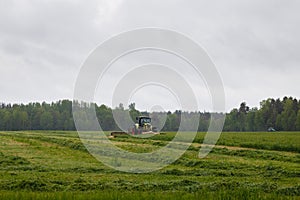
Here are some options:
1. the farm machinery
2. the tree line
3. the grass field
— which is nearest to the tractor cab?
the farm machinery

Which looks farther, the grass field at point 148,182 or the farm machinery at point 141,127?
the farm machinery at point 141,127

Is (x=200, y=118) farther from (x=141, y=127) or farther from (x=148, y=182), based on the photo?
(x=148, y=182)

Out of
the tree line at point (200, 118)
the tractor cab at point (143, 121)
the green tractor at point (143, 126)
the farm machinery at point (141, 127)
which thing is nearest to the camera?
the farm machinery at point (141, 127)

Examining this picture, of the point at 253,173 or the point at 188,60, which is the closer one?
the point at 253,173

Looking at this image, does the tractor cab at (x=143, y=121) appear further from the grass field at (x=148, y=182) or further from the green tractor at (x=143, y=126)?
the grass field at (x=148, y=182)

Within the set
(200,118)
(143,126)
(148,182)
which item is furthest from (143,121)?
(200,118)

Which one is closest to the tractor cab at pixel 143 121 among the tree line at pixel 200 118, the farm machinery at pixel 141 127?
the farm machinery at pixel 141 127

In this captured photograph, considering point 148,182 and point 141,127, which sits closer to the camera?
point 148,182

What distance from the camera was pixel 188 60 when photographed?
2359cm

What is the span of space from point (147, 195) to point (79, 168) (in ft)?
23.4

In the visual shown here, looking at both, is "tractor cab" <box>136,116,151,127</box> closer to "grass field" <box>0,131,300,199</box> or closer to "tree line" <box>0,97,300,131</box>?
"grass field" <box>0,131,300,199</box>

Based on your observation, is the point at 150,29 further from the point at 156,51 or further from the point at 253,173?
the point at 253,173

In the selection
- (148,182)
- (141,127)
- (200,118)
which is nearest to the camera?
(148,182)

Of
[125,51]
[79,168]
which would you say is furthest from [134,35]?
[79,168]
